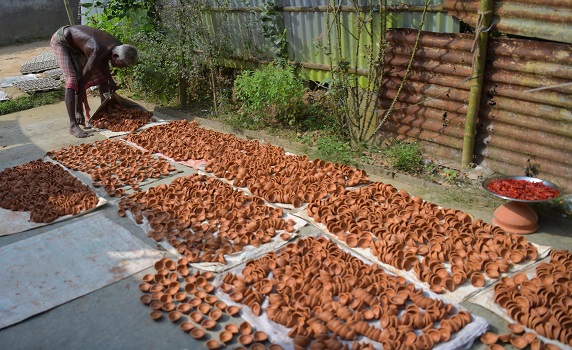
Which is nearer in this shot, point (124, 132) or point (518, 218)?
point (518, 218)

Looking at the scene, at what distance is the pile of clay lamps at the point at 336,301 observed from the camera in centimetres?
288

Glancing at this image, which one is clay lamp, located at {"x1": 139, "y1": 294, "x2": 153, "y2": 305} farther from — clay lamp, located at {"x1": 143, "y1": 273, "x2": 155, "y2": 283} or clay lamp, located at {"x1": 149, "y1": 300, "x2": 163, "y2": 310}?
clay lamp, located at {"x1": 143, "y1": 273, "x2": 155, "y2": 283}

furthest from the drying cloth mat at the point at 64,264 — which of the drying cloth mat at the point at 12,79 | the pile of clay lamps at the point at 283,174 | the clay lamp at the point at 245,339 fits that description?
the drying cloth mat at the point at 12,79

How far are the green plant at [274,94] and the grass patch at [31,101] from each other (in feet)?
14.5

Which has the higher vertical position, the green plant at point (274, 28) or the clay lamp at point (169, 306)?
the green plant at point (274, 28)

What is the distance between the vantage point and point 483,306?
3.15m

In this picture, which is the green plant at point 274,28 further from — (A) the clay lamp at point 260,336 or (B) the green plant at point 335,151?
(A) the clay lamp at point 260,336

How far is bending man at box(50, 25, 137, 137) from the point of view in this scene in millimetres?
6852

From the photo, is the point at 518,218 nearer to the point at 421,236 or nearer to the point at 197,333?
the point at 421,236

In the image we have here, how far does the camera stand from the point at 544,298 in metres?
3.04

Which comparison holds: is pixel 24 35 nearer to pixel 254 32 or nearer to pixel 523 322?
pixel 254 32

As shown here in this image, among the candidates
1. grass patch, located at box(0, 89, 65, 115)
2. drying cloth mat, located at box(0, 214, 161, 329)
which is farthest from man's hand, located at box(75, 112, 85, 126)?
drying cloth mat, located at box(0, 214, 161, 329)

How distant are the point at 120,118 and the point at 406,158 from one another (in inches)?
171

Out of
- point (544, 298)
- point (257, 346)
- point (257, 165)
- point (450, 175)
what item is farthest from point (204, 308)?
point (450, 175)
